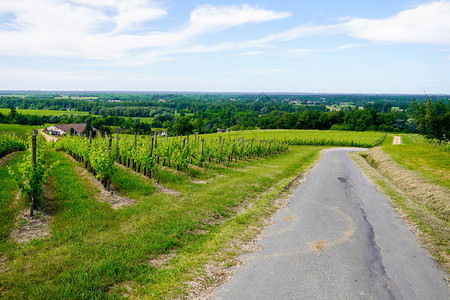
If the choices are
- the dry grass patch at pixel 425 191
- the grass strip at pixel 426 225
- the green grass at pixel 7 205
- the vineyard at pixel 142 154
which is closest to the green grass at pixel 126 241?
the green grass at pixel 7 205

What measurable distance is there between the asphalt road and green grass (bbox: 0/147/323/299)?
0.97 m

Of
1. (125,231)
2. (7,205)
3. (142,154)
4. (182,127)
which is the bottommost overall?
(182,127)

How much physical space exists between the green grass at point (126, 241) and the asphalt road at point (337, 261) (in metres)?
0.97

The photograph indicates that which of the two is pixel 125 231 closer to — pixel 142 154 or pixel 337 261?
pixel 337 261

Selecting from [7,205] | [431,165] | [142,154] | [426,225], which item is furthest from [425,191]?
[7,205]

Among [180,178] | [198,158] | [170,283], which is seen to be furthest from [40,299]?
[198,158]

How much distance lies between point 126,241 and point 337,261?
17.2 ft

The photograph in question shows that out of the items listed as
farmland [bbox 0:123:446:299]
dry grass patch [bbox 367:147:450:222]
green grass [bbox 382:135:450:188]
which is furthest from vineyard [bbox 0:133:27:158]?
green grass [bbox 382:135:450:188]

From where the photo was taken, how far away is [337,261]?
6.54 m

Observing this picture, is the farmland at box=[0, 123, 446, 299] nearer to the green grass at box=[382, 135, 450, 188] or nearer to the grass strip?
the grass strip

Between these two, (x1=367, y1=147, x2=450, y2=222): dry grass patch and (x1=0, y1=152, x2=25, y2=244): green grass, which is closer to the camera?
(x1=0, y1=152, x2=25, y2=244): green grass

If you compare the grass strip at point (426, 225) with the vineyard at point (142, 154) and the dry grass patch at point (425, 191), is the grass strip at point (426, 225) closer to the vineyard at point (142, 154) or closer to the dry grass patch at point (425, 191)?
the dry grass patch at point (425, 191)

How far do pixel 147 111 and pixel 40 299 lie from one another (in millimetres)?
172519

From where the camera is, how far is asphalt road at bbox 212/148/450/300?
5.34 meters
